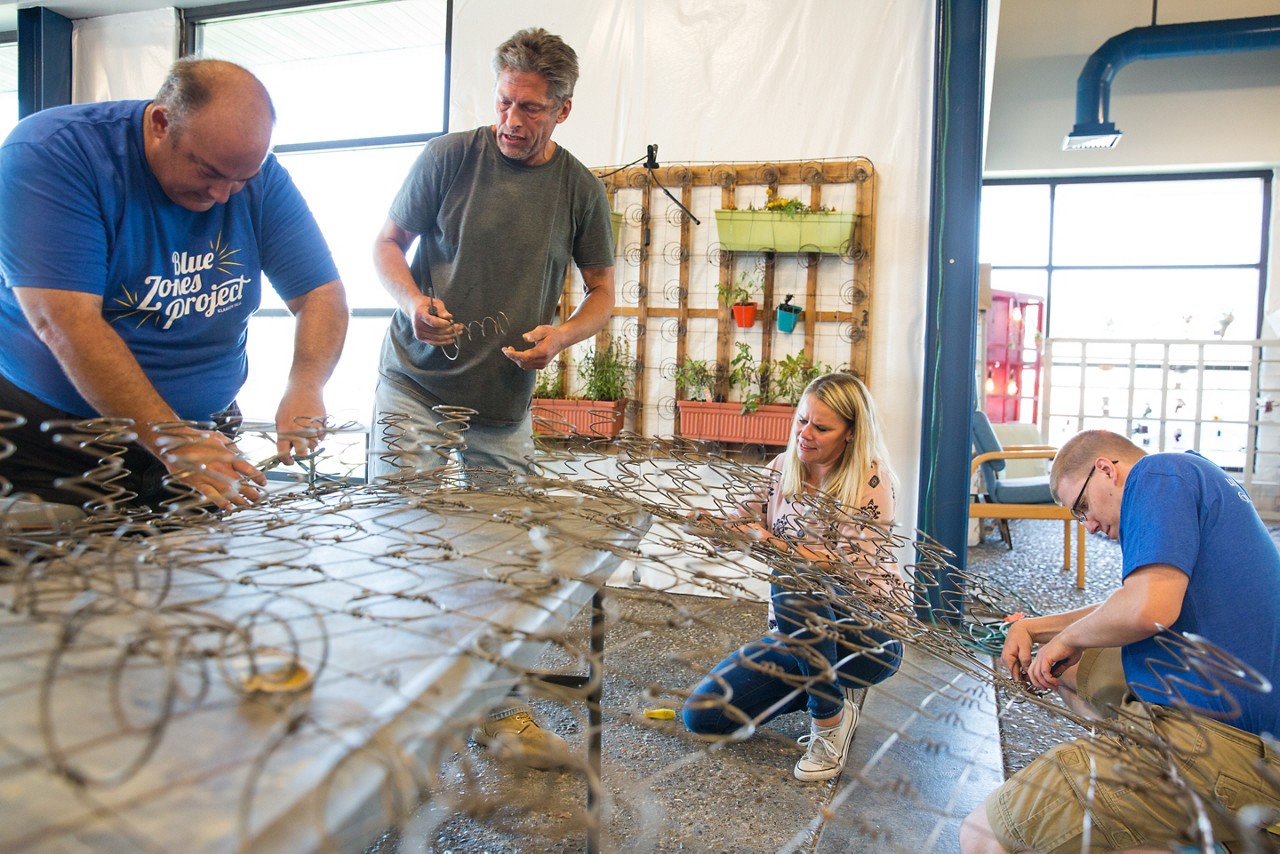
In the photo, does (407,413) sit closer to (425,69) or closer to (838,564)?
(838,564)

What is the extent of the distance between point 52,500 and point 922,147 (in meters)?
2.91

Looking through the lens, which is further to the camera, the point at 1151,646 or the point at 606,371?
the point at 606,371

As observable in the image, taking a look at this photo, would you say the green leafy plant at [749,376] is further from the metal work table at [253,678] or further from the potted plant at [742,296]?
the metal work table at [253,678]

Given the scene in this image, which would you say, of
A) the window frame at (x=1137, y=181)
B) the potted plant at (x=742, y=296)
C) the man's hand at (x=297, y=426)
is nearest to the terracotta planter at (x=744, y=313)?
the potted plant at (x=742, y=296)

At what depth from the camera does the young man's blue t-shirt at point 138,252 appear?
1.33 metres

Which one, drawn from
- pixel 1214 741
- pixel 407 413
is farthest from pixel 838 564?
pixel 407 413

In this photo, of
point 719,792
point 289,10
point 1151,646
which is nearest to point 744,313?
point 719,792

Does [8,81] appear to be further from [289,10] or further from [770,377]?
[770,377]

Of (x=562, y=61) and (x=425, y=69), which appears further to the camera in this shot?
(x=425, y=69)

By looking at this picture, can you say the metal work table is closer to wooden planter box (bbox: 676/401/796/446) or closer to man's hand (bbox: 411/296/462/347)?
man's hand (bbox: 411/296/462/347)

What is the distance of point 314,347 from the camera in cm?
170

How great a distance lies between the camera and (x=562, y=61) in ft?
5.92

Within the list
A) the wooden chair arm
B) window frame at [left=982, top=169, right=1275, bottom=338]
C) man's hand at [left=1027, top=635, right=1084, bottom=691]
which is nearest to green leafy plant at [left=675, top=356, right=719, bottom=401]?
the wooden chair arm

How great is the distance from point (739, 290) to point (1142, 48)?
158 inches
